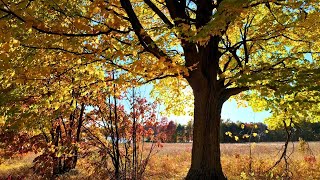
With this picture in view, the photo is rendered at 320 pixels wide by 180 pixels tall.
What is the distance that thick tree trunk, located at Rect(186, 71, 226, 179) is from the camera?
8070 millimetres

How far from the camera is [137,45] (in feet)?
23.7

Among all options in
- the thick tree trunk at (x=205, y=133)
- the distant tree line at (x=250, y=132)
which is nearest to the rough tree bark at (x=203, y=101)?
the thick tree trunk at (x=205, y=133)


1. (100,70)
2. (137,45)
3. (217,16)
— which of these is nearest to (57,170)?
(100,70)

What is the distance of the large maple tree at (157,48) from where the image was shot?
5934 mm

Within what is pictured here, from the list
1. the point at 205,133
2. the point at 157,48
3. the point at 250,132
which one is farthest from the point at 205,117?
the point at 250,132

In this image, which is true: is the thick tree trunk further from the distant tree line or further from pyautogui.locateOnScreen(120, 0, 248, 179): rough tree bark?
the distant tree line

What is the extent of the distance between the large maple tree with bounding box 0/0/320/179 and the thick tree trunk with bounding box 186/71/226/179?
0.02 metres

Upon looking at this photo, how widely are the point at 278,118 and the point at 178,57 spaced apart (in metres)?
4.32

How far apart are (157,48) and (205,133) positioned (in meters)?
2.41

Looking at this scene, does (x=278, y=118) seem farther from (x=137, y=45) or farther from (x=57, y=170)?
(x=57, y=170)

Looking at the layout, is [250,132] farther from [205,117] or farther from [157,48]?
[157,48]

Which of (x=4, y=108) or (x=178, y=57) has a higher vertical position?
(x=178, y=57)

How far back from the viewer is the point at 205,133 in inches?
319

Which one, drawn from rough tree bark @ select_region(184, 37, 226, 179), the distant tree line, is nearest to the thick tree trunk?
rough tree bark @ select_region(184, 37, 226, 179)
